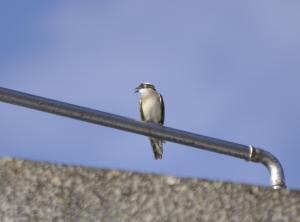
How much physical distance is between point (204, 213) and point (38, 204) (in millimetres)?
438

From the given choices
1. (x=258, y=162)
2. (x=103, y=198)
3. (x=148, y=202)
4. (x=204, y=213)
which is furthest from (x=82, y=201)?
(x=258, y=162)

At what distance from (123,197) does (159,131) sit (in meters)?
0.28

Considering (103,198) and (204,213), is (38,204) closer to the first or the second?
(103,198)

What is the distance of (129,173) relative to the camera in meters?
2.01

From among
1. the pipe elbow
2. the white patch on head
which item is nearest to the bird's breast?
the white patch on head

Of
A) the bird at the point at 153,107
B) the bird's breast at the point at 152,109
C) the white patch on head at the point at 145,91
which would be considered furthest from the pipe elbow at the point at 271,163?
the white patch on head at the point at 145,91

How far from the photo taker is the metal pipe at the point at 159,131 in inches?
82.3

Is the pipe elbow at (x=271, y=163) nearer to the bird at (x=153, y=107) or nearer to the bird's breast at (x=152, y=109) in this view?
the bird at (x=153, y=107)

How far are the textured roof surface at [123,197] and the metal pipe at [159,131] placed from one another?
10 centimetres

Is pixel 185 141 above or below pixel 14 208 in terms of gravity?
above

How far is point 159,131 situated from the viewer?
2164 mm

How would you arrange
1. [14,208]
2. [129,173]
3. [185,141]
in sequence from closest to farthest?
[14,208], [129,173], [185,141]

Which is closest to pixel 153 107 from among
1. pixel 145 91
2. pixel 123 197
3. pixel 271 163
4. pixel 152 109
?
pixel 152 109

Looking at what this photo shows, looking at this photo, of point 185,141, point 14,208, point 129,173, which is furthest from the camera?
point 185,141
